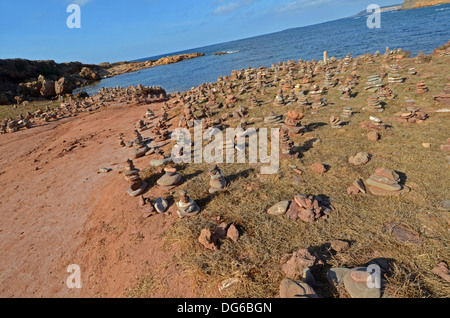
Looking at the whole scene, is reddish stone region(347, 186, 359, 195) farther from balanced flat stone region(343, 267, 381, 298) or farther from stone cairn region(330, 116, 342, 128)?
stone cairn region(330, 116, 342, 128)


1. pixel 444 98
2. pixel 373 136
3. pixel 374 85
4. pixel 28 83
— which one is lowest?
pixel 373 136

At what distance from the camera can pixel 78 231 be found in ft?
18.0

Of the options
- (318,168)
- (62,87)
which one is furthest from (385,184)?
(62,87)

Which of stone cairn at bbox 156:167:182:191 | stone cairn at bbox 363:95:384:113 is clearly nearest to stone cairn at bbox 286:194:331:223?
stone cairn at bbox 156:167:182:191

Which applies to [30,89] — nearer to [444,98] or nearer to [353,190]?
[353,190]

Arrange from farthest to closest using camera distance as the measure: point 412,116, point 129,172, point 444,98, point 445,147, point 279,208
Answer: point 444,98, point 412,116, point 129,172, point 445,147, point 279,208

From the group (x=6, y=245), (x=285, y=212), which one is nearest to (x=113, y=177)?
(x=6, y=245)

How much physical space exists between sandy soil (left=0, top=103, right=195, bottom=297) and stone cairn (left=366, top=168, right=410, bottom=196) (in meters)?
4.62

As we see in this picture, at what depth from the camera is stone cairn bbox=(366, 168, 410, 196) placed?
5.03m

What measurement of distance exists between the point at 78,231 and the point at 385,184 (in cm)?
741

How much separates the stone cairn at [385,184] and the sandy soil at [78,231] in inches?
182

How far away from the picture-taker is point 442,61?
15.1 m

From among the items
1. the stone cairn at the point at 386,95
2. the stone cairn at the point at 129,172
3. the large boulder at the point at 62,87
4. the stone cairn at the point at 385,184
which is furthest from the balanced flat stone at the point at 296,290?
the large boulder at the point at 62,87
